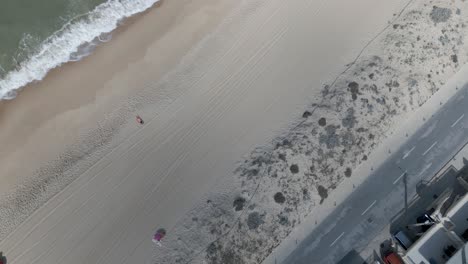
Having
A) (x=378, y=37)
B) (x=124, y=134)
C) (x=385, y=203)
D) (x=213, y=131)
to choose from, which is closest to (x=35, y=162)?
(x=124, y=134)

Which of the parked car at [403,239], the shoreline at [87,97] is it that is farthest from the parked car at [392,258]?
the shoreline at [87,97]

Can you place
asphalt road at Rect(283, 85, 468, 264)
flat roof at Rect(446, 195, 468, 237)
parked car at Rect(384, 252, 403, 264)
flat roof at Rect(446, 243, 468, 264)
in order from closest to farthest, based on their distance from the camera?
flat roof at Rect(446, 243, 468, 264) → flat roof at Rect(446, 195, 468, 237) → parked car at Rect(384, 252, 403, 264) → asphalt road at Rect(283, 85, 468, 264)

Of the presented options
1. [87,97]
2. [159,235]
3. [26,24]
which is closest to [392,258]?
[159,235]

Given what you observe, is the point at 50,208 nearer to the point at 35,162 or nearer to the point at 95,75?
the point at 35,162

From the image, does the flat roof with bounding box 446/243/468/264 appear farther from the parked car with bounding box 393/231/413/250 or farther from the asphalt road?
the asphalt road

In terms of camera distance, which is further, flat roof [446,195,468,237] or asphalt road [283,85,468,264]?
asphalt road [283,85,468,264]

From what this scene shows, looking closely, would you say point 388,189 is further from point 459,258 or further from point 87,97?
point 87,97

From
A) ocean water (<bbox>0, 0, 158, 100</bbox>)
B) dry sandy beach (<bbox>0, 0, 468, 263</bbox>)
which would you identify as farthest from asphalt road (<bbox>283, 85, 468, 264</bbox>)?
ocean water (<bbox>0, 0, 158, 100</bbox>)
